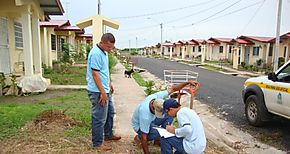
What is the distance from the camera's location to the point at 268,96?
5633 millimetres

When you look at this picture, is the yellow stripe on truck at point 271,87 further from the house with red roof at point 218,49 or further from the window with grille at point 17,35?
the house with red roof at point 218,49

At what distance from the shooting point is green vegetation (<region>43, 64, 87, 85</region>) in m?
11.1

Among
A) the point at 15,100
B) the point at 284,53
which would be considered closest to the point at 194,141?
the point at 15,100

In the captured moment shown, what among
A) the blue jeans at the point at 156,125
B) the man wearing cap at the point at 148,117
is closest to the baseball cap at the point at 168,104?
the man wearing cap at the point at 148,117

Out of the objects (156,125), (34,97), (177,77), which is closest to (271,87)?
(156,125)

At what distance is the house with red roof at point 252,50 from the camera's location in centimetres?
2545

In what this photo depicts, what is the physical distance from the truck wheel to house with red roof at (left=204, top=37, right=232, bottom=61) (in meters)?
30.2

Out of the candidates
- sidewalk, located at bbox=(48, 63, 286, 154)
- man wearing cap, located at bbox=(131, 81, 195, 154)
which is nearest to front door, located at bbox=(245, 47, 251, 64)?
sidewalk, located at bbox=(48, 63, 286, 154)

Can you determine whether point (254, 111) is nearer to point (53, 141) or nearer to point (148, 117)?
point (148, 117)

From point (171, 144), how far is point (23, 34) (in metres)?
6.89

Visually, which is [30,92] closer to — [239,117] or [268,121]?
[239,117]

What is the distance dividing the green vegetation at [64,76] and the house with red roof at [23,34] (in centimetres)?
132

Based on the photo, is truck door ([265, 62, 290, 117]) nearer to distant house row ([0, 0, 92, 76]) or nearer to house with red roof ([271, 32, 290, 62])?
distant house row ([0, 0, 92, 76])

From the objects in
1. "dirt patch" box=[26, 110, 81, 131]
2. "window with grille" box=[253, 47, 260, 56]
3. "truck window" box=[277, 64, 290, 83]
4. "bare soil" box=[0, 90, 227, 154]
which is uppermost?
"window with grille" box=[253, 47, 260, 56]
